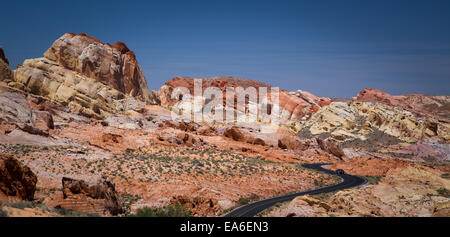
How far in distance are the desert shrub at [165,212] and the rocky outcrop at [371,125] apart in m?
65.2

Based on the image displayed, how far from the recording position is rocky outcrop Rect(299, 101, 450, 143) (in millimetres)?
78688

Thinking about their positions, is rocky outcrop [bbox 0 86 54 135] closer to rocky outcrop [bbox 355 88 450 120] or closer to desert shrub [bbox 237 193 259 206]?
desert shrub [bbox 237 193 259 206]

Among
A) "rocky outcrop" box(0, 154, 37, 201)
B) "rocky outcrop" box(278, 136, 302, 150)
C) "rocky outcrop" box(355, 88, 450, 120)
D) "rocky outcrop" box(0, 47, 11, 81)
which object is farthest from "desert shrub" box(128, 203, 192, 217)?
"rocky outcrop" box(355, 88, 450, 120)

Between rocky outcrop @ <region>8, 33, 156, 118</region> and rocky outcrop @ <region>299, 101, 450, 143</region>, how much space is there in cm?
4521

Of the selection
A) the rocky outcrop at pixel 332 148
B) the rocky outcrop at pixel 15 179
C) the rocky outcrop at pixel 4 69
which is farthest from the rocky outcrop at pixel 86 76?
the rocky outcrop at pixel 15 179

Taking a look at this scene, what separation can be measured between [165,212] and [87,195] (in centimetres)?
468

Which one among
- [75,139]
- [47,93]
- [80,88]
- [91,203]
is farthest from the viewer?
[80,88]

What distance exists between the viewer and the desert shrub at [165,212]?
711 inches

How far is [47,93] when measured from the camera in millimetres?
57312

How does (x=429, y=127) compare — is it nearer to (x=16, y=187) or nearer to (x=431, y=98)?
(x=16, y=187)

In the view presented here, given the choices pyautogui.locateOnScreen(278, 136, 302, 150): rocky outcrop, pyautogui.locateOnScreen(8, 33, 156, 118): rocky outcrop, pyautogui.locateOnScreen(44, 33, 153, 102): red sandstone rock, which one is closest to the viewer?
pyautogui.locateOnScreen(8, 33, 156, 118): rocky outcrop

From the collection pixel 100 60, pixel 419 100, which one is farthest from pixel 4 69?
pixel 419 100

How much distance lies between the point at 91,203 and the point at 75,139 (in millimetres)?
26739
